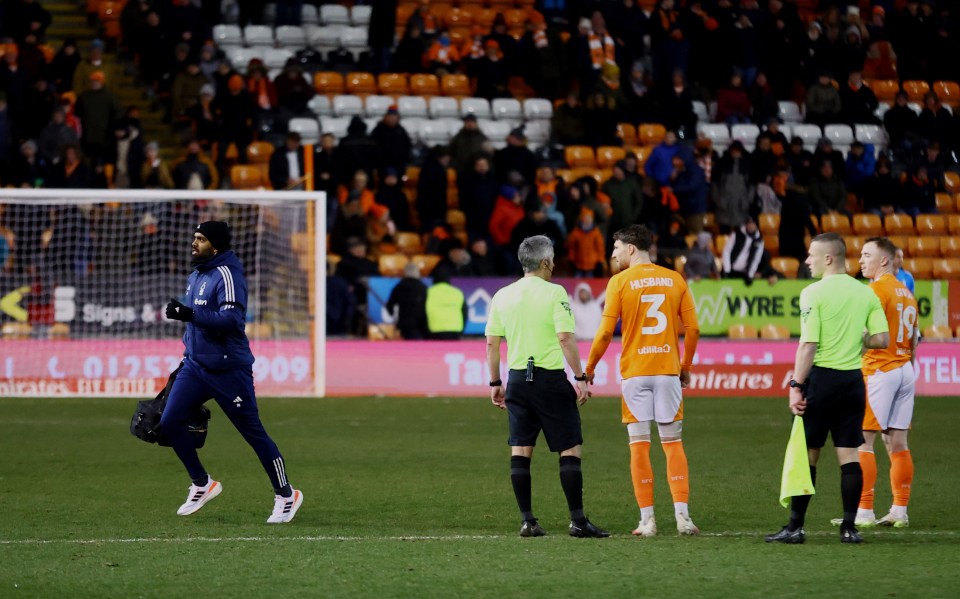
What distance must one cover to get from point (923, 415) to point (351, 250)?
8576mm

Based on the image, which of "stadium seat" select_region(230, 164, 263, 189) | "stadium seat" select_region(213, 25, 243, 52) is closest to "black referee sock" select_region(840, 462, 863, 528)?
"stadium seat" select_region(230, 164, 263, 189)

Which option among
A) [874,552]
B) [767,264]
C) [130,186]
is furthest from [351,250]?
[874,552]

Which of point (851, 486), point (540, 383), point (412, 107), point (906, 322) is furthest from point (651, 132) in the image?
point (851, 486)

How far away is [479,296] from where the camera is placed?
68.2ft

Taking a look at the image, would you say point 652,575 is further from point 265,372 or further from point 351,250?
point 351,250

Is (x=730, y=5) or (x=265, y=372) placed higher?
(x=730, y=5)

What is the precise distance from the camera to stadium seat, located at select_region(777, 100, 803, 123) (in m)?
27.6

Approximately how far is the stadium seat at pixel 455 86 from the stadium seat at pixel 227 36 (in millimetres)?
3785

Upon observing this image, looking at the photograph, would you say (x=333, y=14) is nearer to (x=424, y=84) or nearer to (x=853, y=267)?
(x=424, y=84)

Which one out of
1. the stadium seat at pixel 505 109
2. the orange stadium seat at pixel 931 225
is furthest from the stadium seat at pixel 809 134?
the stadium seat at pixel 505 109

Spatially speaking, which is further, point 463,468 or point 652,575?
point 463,468

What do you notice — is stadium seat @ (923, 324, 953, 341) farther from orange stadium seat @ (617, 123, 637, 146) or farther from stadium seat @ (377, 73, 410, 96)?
stadium seat @ (377, 73, 410, 96)

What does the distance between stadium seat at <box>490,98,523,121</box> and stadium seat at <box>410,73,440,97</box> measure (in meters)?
1.11

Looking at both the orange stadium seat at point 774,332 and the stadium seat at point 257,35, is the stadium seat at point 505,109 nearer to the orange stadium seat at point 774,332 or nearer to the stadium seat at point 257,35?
the stadium seat at point 257,35
